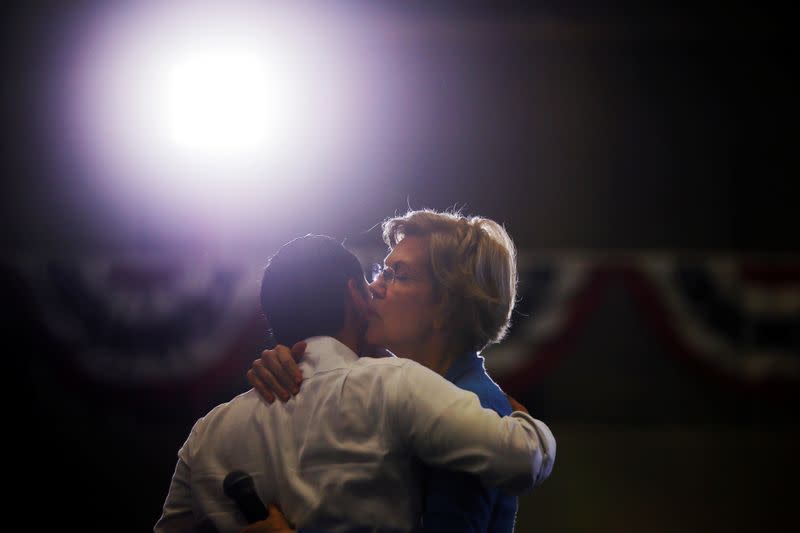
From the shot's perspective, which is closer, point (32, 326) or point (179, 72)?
point (32, 326)

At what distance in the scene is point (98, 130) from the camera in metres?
6.26

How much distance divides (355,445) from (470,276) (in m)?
0.37

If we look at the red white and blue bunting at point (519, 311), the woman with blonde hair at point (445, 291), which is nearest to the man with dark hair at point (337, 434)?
the woman with blonde hair at point (445, 291)

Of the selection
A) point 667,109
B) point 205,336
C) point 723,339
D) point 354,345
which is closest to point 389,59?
point 667,109

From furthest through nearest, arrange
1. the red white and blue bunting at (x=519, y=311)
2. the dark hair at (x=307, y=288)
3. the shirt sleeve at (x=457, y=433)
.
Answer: the red white and blue bunting at (x=519, y=311) < the dark hair at (x=307, y=288) < the shirt sleeve at (x=457, y=433)

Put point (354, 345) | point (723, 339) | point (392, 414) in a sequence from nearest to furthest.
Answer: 1. point (392, 414)
2. point (354, 345)
3. point (723, 339)

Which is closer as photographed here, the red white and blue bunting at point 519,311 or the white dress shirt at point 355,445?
the white dress shirt at point 355,445

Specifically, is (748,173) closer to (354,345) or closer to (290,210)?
(290,210)

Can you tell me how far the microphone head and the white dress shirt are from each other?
17 mm

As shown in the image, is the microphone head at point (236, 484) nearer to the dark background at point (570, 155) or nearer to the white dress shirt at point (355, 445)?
the white dress shirt at point (355, 445)

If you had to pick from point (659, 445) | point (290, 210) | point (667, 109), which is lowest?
point (659, 445)

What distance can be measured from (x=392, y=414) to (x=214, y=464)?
0.85ft

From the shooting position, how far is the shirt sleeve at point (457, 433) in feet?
3.27

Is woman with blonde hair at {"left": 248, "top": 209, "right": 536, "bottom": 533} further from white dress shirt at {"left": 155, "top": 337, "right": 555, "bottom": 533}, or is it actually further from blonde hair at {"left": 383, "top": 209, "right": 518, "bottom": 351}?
white dress shirt at {"left": 155, "top": 337, "right": 555, "bottom": 533}
